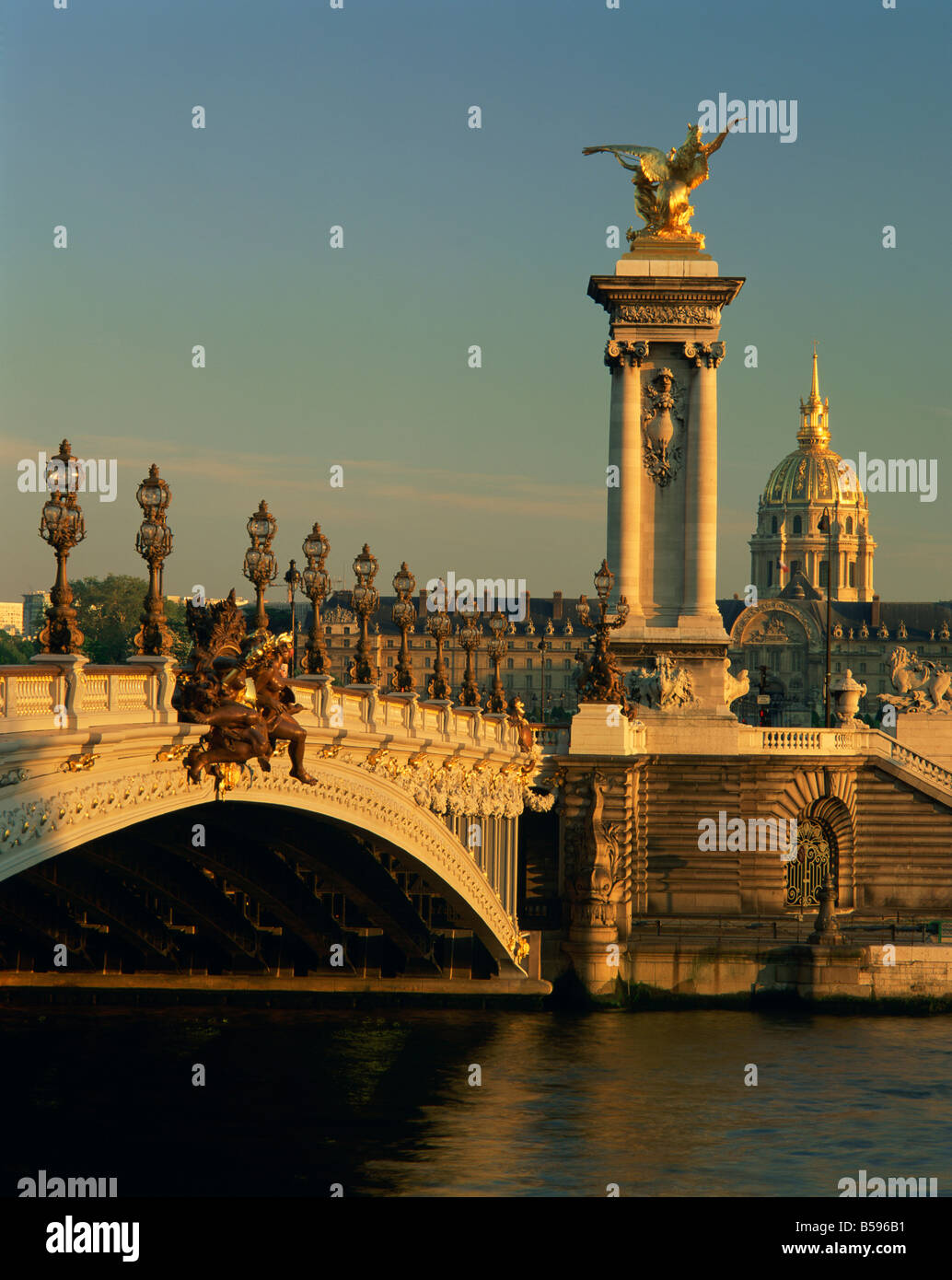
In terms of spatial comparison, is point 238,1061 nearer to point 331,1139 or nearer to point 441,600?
point 331,1139

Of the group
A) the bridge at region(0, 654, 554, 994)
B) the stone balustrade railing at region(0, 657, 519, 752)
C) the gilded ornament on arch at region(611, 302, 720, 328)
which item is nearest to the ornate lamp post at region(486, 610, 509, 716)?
the bridge at region(0, 654, 554, 994)

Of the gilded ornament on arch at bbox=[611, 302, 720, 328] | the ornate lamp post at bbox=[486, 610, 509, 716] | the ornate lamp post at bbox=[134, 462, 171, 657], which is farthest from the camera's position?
the gilded ornament on arch at bbox=[611, 302, 720, 328]

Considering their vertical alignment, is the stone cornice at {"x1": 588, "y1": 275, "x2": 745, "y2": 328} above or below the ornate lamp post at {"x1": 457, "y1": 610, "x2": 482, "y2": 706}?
above

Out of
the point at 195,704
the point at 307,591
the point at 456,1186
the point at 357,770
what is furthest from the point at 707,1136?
the point at 195,704

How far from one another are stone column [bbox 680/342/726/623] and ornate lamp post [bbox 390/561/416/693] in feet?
61.4

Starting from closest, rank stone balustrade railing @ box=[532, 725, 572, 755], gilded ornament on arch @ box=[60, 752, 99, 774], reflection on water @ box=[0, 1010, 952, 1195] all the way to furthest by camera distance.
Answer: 1. gilded ornament on arch @ box=[60, 752, 99, 774]
2. reflection on water @ box=[0, 1010, 952, 1195]
3. stone balustrade railing @ box=[532, 725, 572, 755]

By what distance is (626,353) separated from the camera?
70.0 meters

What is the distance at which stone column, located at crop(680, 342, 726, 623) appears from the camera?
70250 millimetres

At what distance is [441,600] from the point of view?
57375 mm

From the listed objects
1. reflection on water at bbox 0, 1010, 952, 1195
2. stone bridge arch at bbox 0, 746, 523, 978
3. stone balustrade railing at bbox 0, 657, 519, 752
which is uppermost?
stone balustrade railing at bbox 0, 657, 519, 752

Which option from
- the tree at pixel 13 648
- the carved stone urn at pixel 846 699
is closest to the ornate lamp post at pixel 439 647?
the carved stone urn at pixel 846 699

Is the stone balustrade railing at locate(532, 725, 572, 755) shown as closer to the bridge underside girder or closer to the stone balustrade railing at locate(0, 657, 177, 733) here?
the bridge underside girder

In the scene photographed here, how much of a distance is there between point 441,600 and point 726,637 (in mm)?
16482

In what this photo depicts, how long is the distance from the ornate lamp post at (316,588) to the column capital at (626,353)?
30067 millimetres
